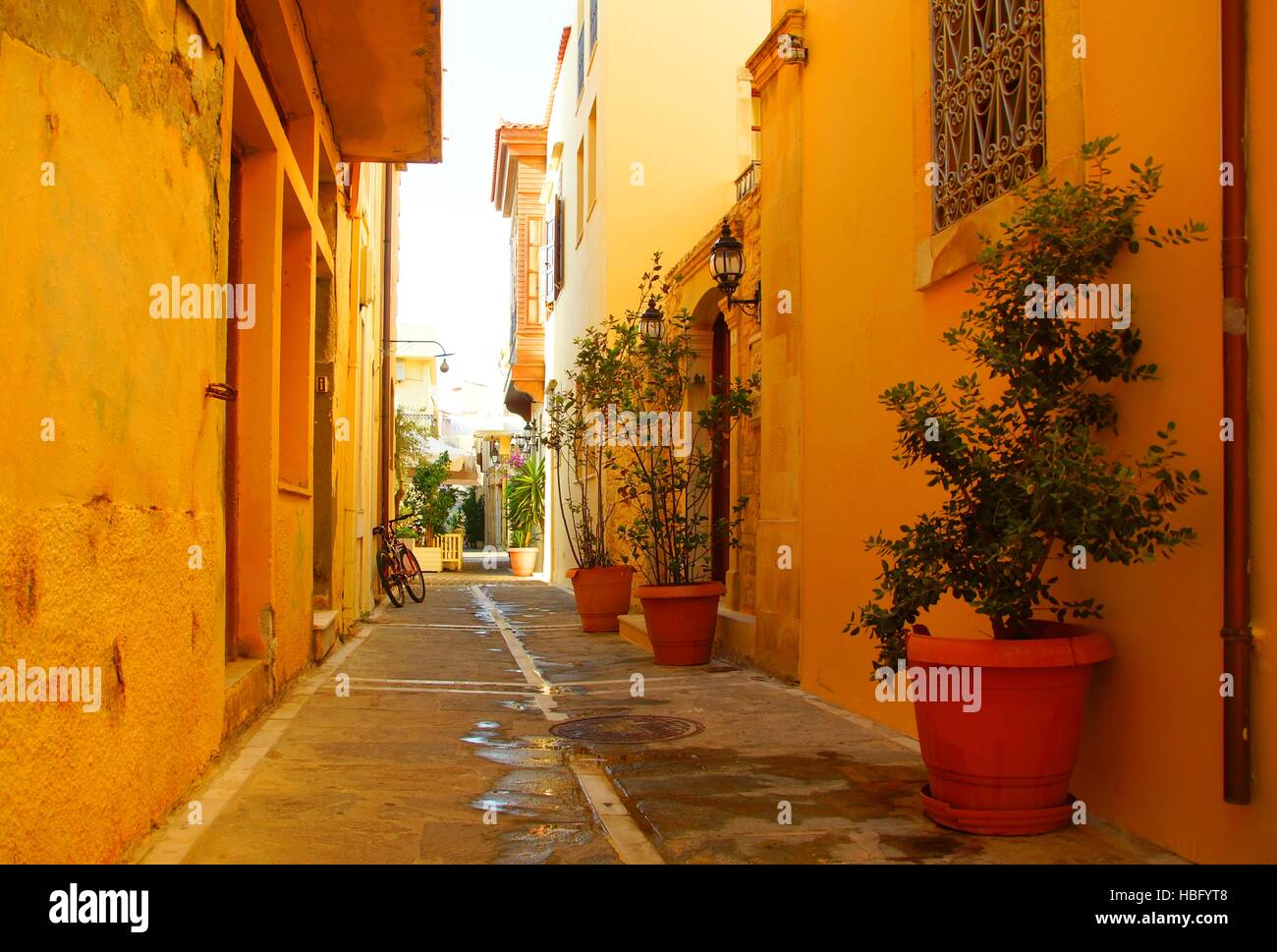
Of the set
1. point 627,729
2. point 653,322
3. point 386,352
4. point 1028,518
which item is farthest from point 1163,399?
point 386,352

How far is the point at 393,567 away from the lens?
1523 cm

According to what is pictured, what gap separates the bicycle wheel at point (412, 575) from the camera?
15521mm

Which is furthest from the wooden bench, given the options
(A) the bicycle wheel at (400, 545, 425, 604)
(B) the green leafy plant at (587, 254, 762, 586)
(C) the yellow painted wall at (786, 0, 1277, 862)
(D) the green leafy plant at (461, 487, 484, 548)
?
(C) the yellow painted wall at (786, 0, 1277, 862)

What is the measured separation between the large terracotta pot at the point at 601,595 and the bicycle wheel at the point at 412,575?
3950 mm

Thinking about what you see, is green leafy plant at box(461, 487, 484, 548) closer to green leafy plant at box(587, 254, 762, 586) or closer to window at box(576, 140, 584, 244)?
window at box(576, 140, 584, 244)

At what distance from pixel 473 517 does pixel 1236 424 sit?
134ft

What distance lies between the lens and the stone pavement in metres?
3.74

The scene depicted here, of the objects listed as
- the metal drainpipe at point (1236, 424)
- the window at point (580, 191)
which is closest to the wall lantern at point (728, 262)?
the metal drainpipe at point (1236, 424)

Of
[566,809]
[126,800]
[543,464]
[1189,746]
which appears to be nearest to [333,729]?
[566,809]

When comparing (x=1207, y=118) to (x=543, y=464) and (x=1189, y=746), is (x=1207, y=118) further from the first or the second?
(x=543, y=464)

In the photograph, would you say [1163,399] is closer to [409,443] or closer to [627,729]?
[627,729]

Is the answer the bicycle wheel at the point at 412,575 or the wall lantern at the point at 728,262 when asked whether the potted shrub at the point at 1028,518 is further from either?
the bicycle wheel at the point at 412,575

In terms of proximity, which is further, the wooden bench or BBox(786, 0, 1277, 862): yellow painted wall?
the wooden bench

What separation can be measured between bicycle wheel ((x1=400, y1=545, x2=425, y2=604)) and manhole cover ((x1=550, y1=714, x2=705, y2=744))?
935 cm
